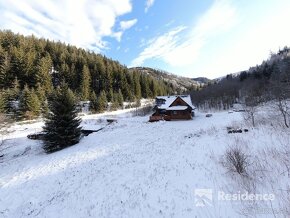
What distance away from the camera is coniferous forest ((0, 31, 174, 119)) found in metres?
58.6

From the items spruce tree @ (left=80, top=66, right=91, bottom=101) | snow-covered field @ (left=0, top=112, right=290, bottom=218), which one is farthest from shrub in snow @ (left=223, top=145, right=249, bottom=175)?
spruce tree @ (left=80, top=66, right=91, bottom=101)

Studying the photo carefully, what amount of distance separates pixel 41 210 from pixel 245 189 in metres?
10.3

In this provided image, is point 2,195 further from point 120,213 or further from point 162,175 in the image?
point 162,175

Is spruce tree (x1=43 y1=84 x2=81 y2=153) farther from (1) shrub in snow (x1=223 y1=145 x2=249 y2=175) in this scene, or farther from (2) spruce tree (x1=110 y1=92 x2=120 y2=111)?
(2) spruce tree (x1=110 y1=92 x2=120 y2=111)

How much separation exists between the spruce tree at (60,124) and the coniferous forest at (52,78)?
92.9 ft

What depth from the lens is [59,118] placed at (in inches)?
1035

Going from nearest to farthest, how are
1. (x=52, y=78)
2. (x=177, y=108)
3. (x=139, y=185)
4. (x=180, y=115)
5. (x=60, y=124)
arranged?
(x=139, y=185) → (x=60, y=124) → (x=180, y=115) → (x=177, y=108) → (x=52, y=78)

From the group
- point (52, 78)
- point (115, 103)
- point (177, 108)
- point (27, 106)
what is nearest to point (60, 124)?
point (177, 108)

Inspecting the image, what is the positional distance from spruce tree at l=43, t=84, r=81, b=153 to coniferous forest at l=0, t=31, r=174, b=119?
28.3 m

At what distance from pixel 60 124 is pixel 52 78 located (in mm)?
69456

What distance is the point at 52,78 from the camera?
287 feet

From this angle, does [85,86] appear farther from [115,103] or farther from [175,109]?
[175,109]

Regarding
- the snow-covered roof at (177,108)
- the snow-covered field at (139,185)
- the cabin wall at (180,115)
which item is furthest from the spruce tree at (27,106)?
the snow-covered field at (139,185)

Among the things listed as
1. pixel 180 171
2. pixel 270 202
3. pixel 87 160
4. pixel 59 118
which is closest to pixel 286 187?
pixel 270 202
